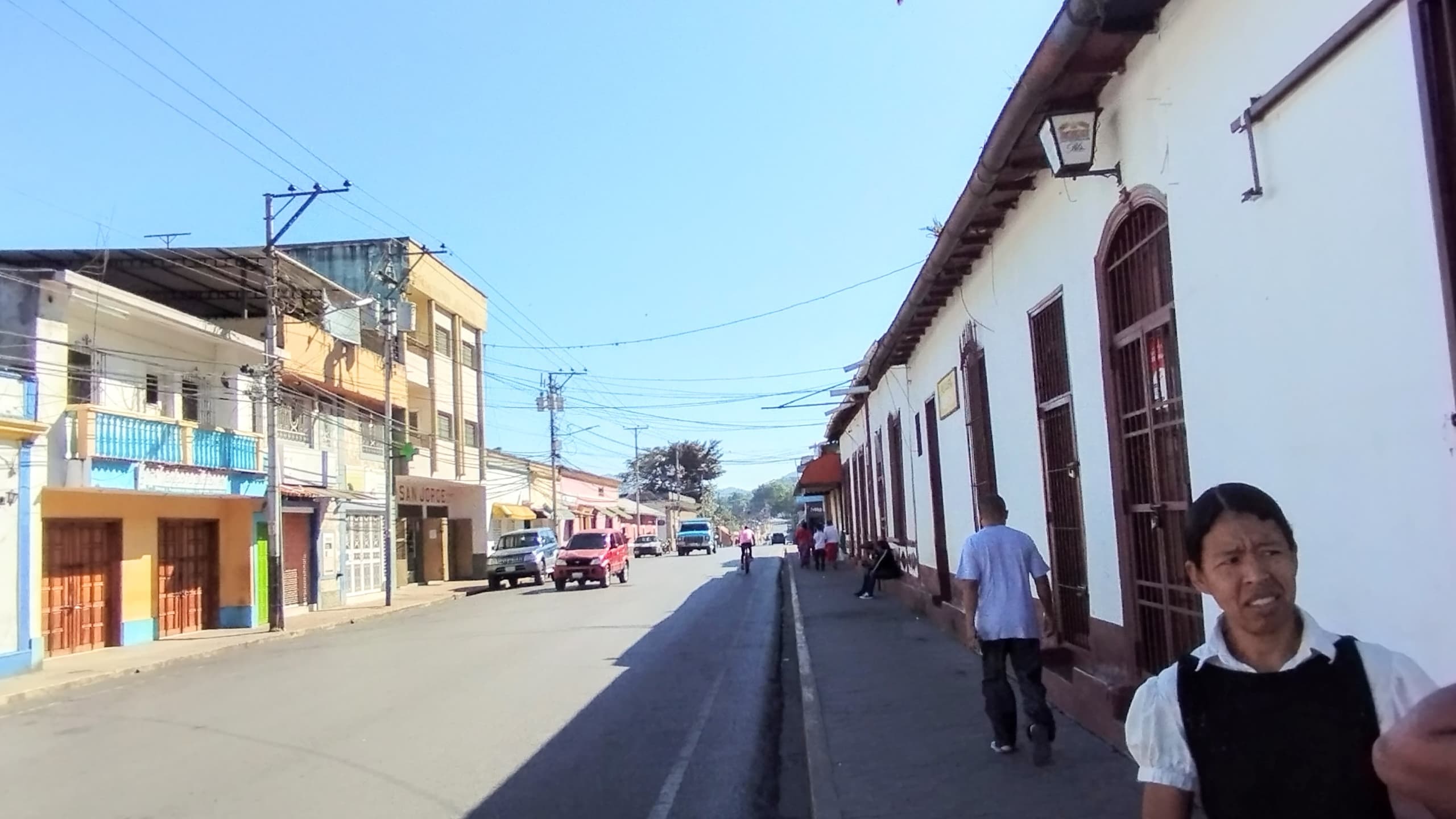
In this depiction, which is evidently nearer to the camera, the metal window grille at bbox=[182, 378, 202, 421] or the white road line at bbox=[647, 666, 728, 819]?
the white road line at bbox=[647, 666, 728, 819]

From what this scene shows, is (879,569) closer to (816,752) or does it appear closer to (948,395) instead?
(948,395)

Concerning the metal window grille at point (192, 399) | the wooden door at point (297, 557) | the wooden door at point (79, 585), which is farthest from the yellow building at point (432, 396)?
the wooden door at point (79, 585)

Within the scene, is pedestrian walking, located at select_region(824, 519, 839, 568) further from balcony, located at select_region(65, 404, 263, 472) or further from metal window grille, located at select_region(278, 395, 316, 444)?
balcony, located at select_region(65, 404, 263, 472)

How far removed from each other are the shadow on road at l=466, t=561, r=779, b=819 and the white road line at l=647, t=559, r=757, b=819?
31mm

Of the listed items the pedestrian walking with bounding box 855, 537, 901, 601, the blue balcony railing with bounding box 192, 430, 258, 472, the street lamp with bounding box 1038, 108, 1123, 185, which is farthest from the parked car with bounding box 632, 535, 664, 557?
the street lamp with bounding box 1038, 108, 1123, 185

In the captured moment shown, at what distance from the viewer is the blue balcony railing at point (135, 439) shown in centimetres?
1927

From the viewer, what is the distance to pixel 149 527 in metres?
22.8

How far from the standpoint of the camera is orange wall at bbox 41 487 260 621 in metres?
20.5

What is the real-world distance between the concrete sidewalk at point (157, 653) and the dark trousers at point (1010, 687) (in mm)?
13224

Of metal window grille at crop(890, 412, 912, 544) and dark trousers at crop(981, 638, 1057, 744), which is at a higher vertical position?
metal window grille at crop(890, 412, 912, 544)

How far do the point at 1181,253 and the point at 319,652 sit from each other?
16.3 m

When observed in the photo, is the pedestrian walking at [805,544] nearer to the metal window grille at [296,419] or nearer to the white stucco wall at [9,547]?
the metal window grille at [296,419]

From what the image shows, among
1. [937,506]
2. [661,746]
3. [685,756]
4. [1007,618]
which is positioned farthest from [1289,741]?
[937,506]

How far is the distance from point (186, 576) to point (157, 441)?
187 inches
